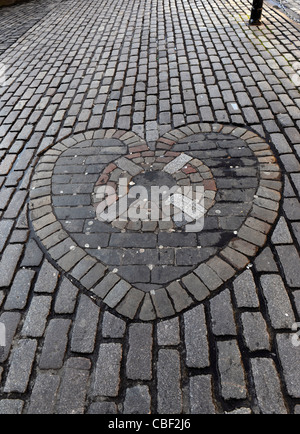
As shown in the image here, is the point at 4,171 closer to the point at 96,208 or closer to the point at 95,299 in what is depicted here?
the point at 96,208

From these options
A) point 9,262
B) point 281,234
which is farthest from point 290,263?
point 9,262

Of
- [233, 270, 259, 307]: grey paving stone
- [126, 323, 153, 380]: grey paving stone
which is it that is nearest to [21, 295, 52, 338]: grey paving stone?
[126, 323, 153, 380]: grey paving stone

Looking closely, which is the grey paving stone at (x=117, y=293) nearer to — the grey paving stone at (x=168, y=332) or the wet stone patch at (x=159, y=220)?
the wet stone patch at (x=159, y=220)

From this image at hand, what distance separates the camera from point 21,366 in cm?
210

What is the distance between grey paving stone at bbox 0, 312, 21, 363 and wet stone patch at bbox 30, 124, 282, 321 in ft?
1.79

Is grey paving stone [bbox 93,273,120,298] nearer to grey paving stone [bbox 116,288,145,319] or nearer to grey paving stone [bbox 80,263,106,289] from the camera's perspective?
grey paving stone [bbox 80,263,106,289]

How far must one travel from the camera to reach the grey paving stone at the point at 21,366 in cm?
202

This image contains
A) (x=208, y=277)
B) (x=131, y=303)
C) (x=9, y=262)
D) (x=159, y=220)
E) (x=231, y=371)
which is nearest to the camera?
(x=231, y=371)

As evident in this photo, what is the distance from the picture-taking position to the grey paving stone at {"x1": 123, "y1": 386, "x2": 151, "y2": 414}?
6.15 feet

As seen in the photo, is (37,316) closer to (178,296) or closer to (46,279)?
(46,279)

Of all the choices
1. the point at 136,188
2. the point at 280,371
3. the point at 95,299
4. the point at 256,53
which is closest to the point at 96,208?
the point at 136,188

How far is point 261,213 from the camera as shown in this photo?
115 inches

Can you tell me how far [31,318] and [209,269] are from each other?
1512 mm

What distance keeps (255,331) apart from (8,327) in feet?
6.20
